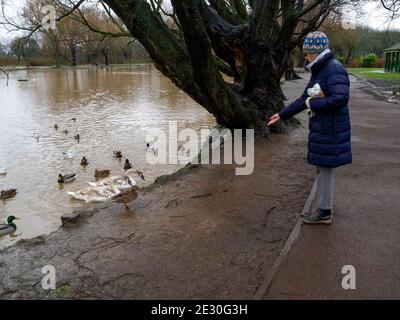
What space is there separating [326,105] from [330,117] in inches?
9.0

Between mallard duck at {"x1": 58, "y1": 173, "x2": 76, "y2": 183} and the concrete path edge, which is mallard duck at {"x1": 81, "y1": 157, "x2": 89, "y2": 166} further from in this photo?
the concrete path edge

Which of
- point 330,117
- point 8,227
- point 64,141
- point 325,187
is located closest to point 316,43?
point 330,117

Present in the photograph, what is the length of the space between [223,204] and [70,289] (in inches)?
112

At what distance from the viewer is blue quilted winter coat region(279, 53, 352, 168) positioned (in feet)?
14.9

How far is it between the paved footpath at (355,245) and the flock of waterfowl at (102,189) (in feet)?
9.36

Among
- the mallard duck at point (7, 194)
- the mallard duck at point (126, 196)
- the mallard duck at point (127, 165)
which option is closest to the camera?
the mallard duck at point (126, 196)

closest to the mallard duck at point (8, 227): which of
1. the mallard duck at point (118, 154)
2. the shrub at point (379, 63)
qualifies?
the mallard duck at point (118, 154)

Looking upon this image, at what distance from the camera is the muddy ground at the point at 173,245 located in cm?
409

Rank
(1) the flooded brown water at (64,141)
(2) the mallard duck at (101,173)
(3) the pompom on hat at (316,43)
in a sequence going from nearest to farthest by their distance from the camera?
(3) the pompom on hat at (316,43) → (1) the flooded brown water at (64,141) → (2) the mallard duck at (101,173)

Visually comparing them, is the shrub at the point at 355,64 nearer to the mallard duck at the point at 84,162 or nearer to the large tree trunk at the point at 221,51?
the large tree trunk at the point at 221,51

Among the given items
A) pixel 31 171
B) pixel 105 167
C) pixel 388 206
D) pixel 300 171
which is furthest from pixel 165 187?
pixel 31 171

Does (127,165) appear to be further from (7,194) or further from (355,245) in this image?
(355,245)

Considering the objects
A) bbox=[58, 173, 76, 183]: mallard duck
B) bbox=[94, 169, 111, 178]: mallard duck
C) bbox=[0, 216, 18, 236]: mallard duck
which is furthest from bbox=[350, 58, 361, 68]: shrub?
bbox=[0, 216, 18, 236]: mallard duck
